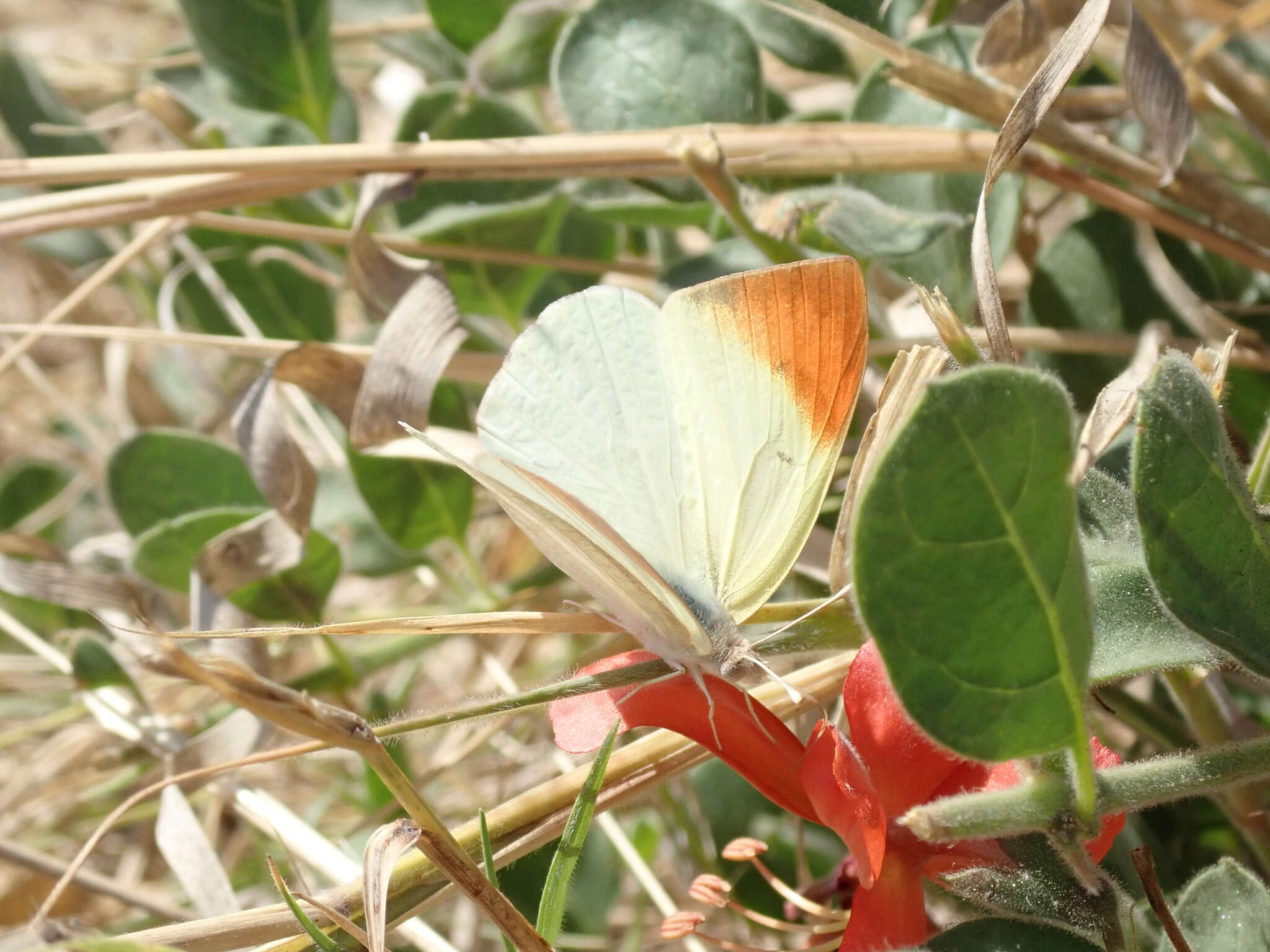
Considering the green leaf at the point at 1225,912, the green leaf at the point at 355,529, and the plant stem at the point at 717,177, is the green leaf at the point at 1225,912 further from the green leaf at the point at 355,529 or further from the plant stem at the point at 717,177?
the green leaf at the point at 355,529

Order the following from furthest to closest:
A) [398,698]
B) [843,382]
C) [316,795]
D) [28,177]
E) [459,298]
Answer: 1. [316,795]
2. [398,698]
3. [459,298]
4. [28,177]
5. [843,382]

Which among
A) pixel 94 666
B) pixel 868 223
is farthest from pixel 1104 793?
pixel 94 666

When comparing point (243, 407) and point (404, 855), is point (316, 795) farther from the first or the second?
point (404, 855)

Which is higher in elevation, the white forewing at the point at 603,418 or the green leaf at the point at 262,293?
the white forewing at the point at 603,418

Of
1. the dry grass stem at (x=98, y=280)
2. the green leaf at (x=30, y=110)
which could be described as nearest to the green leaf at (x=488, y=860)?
the dry grass stem at (x=98, y=280)

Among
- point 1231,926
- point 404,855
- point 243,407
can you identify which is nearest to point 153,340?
point 243,407

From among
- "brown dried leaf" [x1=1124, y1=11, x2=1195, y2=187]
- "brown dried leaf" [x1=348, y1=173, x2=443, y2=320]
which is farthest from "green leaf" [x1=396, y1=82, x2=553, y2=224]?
"brown dried leaf" [x1=1124, y1=11, x2=1195, y2=187]

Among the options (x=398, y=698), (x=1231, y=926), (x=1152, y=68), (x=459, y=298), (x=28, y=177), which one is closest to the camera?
(x=1231, y=926)
